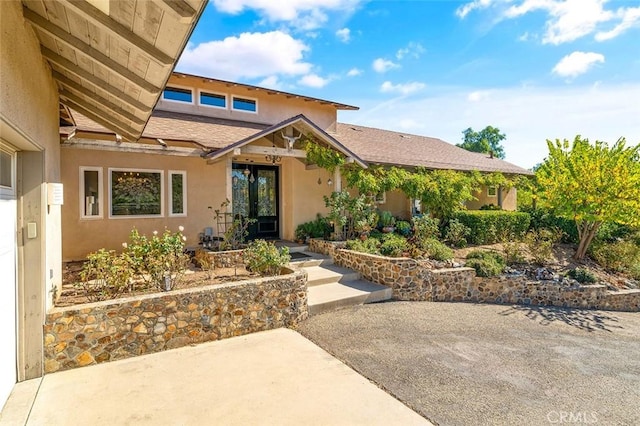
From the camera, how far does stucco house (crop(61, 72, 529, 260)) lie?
344 inches

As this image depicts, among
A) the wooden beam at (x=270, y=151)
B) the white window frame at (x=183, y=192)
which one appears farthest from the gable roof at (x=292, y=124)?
→ the white window frame at (x=183, y=192)

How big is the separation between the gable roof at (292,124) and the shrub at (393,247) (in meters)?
2.76

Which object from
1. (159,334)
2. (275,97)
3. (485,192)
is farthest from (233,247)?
(485,192)

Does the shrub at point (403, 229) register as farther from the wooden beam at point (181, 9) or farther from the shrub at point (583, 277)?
the wooden beam at point (181, 9)

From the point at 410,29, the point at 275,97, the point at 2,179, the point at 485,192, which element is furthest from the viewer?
the point at 485,192

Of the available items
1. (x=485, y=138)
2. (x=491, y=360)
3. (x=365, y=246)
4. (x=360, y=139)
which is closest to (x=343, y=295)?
(x=365, y=246)

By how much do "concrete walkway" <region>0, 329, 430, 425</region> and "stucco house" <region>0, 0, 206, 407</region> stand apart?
0.56 m

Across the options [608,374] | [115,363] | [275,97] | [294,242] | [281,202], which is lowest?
[608,374]

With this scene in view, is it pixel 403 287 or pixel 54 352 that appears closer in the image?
pixel 54 352

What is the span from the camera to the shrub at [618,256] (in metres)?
11.5

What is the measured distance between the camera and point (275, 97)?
1388 centimetres

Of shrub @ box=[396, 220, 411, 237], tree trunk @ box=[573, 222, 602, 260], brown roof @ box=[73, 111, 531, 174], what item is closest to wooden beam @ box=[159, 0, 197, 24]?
brown roof @ box=[73, 111, 531, 174]

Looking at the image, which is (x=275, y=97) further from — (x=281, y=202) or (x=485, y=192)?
(x=485, y=192)

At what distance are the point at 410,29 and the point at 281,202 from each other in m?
7.62
